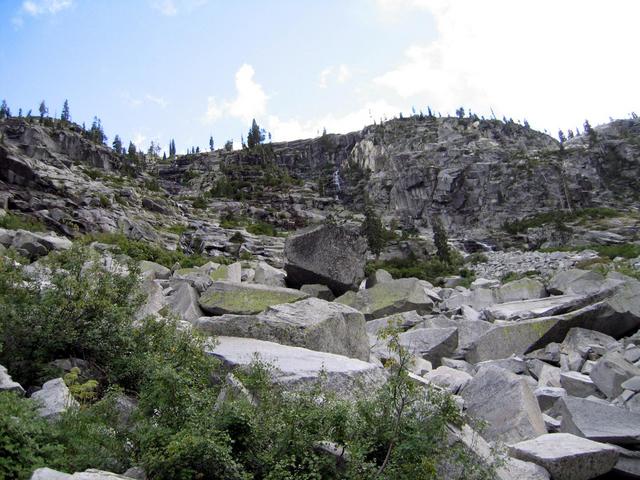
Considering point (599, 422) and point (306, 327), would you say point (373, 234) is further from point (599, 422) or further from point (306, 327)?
point (599, 422)

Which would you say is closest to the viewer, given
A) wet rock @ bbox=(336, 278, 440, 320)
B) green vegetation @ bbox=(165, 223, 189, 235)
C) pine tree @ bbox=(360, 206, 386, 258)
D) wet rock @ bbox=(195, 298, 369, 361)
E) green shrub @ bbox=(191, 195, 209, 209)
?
wet rock @ bbox=(195, 298, 369, 361)

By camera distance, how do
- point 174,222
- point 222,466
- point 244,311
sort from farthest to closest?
point 174,222
point 244,311
point 222,466

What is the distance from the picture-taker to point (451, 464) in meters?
4.31

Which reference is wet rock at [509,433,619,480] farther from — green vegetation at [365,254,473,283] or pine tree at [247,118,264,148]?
pine tree at [247,118,264,148]

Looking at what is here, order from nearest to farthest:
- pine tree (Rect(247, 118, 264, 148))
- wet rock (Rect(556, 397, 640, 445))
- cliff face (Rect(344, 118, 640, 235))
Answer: wet rock (Rect(556, 397, 640, 445)) → cliff face (Rect(344, 118, 640, 235)) → pine tree (Rect(247, 118, 264, 148))

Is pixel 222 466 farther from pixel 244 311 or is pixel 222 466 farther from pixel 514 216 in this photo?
pixel 514 216

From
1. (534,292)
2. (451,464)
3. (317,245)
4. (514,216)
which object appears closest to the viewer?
(451,464)

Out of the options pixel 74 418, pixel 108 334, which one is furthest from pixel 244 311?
pixel 74 418

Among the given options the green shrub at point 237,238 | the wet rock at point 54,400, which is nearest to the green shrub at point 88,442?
the wet rock at point 54,400

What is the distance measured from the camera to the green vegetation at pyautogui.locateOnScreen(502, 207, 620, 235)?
7400cm

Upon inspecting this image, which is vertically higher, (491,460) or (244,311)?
(244,311)

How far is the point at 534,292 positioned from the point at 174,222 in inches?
2173

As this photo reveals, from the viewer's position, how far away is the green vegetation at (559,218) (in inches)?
2913

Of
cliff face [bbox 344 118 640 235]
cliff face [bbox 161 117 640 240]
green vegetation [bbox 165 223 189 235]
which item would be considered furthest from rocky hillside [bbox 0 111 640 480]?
cliff face [bbox 161 117 640 240]
